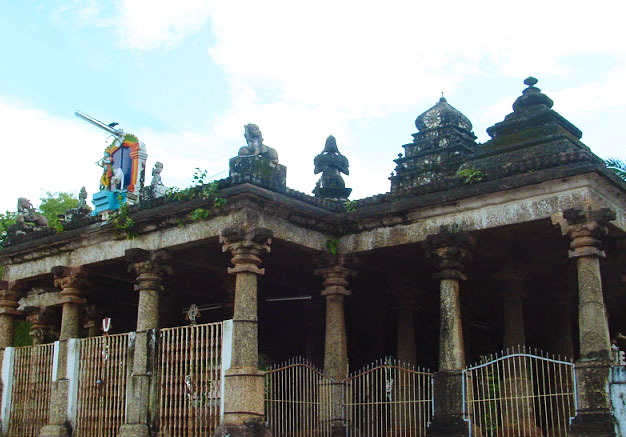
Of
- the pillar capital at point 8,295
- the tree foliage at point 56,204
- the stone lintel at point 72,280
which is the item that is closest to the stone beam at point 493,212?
the stone lintel at point 72,280

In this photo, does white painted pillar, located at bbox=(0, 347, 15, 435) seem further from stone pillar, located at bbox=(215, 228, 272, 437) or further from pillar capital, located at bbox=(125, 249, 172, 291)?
stone pillar, located at bbox=(215, 228, 272, 437)

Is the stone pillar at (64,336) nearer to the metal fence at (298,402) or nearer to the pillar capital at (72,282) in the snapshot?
the pillar capital at (72,282)

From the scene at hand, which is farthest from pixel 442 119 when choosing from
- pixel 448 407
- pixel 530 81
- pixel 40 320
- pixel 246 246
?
pixel 40 320

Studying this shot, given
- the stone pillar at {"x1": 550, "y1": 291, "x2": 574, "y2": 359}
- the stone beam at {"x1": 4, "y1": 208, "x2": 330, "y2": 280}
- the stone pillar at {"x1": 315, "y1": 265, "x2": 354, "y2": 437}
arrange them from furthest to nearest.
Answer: the stone pillar at {"x1": 550, "y1": 291, "x2": 574, "y2": 359} < the stone pillar at {"x1": 315, "y1": 265, "x2": 354, "y2": 437} < the stone beam at {"x1": 4, "y1": 208, "x2": 330, "y2": 280}

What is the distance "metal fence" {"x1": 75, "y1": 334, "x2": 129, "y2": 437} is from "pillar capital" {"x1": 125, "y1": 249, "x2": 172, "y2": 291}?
120 centimetres

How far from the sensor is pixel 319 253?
48.8ft

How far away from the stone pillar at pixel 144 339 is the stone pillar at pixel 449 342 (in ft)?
16.6

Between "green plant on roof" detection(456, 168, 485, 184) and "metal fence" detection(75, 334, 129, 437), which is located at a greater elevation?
"green plant on roof" detection(456, 168, 485, 184)

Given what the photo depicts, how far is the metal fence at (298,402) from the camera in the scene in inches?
546

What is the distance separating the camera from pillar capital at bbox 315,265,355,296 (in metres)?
14.8

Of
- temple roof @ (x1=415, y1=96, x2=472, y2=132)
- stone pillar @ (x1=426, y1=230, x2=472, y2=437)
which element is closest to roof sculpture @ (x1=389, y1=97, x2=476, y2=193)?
temple roof @ (x1=415, y1=96, x2=472, y2=132)

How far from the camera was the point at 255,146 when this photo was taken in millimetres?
13656

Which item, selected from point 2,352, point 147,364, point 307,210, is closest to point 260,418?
point 147,364

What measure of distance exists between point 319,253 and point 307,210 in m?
1.12
